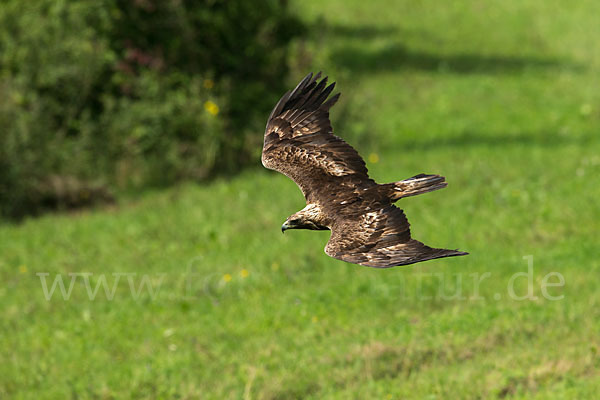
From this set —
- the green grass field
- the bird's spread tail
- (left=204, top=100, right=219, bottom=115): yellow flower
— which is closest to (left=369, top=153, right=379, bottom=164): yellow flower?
the green grass field

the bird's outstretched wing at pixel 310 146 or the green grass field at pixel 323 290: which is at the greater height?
the bird's outstretched wing at pixel 310 146

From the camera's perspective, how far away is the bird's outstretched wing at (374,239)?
169 inches

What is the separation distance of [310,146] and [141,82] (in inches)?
445

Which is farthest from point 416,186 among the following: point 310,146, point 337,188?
point 310,146

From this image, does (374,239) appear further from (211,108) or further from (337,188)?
(211,108)

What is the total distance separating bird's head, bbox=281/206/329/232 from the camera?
4.71 m

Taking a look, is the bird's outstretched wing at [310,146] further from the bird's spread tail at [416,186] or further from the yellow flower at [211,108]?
the yellow flower at [211,108]

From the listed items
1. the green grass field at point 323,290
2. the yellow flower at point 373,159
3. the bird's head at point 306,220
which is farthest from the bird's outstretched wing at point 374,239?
the yellow flower at point 373,159

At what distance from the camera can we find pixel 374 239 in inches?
178

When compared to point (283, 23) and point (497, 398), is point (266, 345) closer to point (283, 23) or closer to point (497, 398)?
point (497, 398)

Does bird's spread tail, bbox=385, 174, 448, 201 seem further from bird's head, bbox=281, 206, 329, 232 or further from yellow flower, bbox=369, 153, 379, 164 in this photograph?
yellow flower, bbox=369, 153, 379, 164

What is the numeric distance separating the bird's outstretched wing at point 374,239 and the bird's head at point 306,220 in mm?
128

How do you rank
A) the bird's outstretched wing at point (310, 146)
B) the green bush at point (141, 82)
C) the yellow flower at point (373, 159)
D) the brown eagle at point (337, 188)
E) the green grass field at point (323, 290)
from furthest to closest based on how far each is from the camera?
1. the yellow flower at point (373, 159)
2. the green bush at point (141, 82)
3. the green grass field at point (323, 290)
4. the bird's outstretched wing at point (310, 146)
5. the brown eagle at point (337, 188)

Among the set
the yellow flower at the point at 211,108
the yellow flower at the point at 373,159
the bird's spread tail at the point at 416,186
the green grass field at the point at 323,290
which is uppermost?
the yellow flower at the point at 211,108
